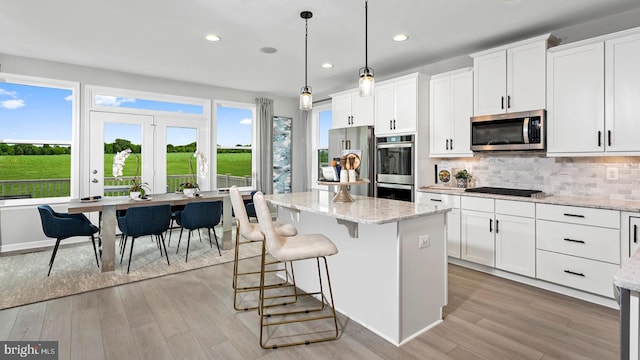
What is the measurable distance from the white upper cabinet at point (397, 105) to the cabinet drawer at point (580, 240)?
196 cm

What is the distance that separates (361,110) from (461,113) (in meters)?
1.57

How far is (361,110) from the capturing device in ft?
17.0

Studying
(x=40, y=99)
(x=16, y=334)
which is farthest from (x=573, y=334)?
(x=40, y=99)

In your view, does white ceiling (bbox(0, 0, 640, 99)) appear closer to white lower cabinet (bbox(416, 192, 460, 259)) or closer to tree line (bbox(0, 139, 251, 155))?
tree line (bbox(0, 139, 251, 155))

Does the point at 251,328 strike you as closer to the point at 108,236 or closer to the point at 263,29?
the point at 108,236

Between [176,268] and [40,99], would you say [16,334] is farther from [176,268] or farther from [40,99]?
[40,99]

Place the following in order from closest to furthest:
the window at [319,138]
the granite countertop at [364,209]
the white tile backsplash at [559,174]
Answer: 1. the granite countertop at [364,209]
2. the white tile backsplash at [559,174]
3. the window at [319,138]

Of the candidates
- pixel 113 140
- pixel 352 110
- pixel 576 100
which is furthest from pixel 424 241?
pixel 113 140

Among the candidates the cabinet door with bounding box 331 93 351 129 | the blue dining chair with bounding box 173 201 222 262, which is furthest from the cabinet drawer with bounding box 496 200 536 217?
the blue dining chair with bounding box 173 201 222 262

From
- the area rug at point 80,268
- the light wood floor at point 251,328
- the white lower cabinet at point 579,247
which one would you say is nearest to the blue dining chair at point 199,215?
the area rug at point 80,268

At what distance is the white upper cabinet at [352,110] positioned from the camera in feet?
16.6

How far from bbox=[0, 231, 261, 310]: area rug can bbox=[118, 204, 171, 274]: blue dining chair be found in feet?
0.87

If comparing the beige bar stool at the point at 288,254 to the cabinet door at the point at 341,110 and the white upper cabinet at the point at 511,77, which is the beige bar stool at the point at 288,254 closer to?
the white upper cabinet at the point at 511,77

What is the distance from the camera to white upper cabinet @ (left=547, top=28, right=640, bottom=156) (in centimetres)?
288
